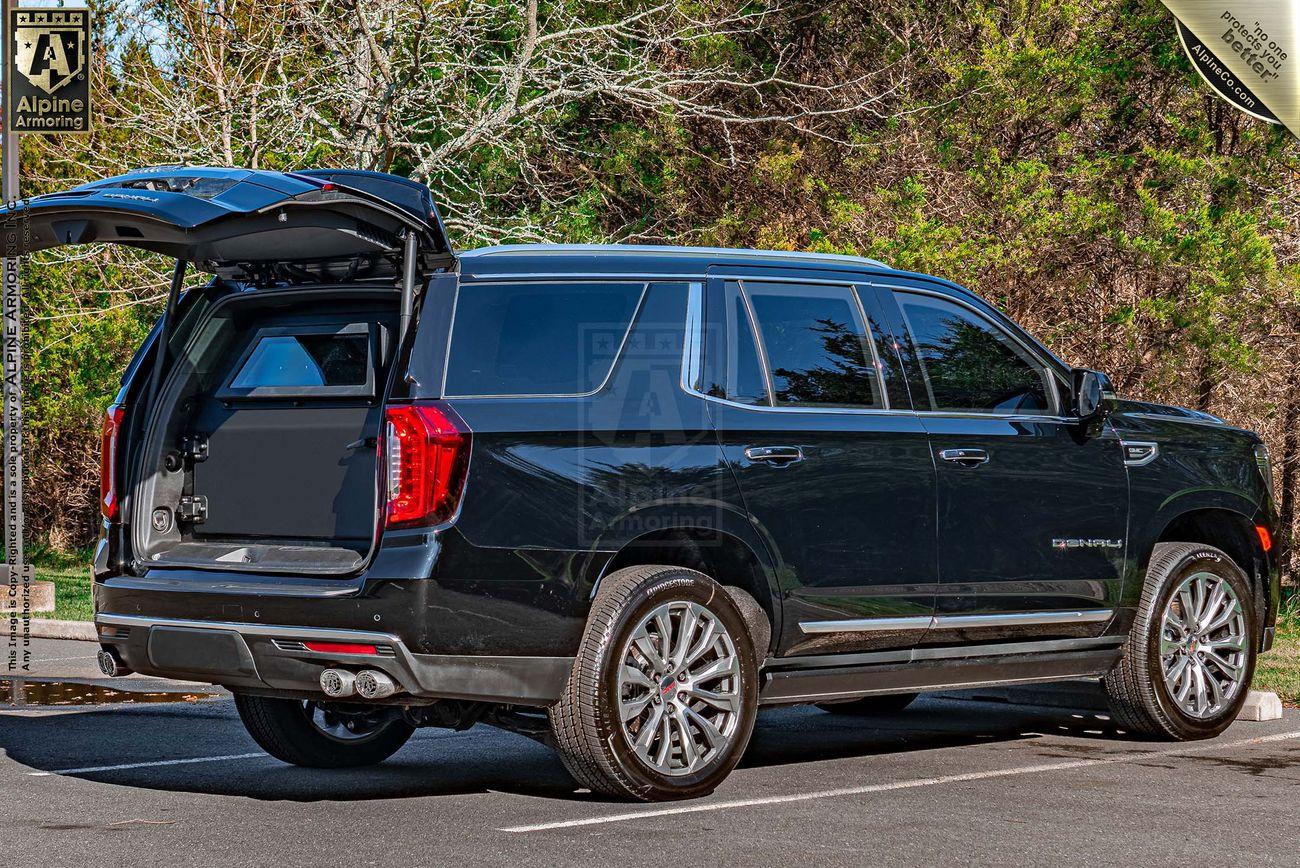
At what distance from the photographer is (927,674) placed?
8039mm

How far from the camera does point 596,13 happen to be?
19953mm

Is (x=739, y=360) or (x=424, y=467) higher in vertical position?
(x=739, y=360)

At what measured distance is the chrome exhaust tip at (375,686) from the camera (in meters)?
6.69

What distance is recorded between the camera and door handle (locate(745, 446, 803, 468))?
743cm

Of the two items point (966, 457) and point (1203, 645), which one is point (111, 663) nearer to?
point (966, 457)

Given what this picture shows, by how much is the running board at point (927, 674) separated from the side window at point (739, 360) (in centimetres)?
114

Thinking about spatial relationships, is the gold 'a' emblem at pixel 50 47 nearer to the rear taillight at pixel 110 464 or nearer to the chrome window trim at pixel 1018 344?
the rear taillight at pixel 110 464

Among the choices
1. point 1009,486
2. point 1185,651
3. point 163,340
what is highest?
point 163,340

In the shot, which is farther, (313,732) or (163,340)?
(313,732)

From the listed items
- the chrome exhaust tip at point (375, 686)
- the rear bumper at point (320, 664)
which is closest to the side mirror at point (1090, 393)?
the rear bumper at point (320, 664)

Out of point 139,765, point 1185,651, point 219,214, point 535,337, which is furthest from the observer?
point 1185,651

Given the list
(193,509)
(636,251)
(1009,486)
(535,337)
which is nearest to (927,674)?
(1009,486)

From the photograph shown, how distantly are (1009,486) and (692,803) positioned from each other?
213 cm

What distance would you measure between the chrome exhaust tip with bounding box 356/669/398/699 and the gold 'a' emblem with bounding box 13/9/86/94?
1129cm
